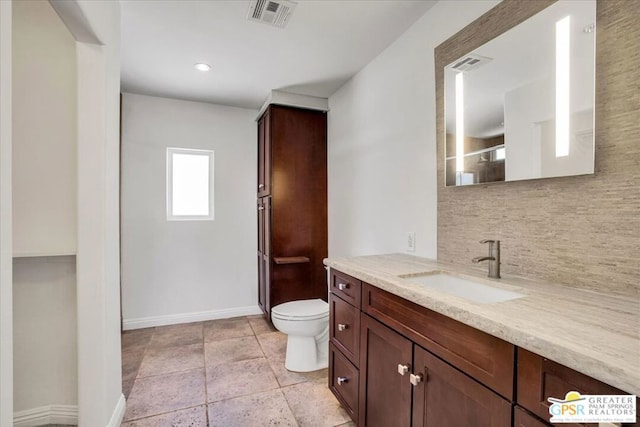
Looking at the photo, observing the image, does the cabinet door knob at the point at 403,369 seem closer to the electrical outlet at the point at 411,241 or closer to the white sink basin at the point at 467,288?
the white sink basin at the point at 467,288

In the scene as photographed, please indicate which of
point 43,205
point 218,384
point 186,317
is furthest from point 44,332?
point 186,317

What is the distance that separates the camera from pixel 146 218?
321 cm

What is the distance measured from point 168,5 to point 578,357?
7.87 ft

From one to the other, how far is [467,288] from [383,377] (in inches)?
22.1

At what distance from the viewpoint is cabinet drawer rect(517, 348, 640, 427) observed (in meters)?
0.64

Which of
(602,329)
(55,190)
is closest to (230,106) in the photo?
(55,190)

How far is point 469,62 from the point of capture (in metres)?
1.57

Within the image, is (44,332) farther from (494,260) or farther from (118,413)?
(494,260)

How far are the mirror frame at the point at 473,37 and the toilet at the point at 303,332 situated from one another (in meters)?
1.31

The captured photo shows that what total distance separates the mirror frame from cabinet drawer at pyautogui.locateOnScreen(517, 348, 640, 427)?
0.94 meters

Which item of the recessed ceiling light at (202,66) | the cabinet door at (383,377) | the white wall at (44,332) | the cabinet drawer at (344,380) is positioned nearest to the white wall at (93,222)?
the white wall at (44,332)

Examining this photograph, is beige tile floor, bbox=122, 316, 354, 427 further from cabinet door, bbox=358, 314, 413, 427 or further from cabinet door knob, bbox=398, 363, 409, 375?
cabinet door knob, bbox=398, 363, 409, 375

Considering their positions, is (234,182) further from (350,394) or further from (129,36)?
(350,394)

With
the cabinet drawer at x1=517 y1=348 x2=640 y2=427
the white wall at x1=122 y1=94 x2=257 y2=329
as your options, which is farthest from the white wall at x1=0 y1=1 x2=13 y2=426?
the white wall at x1=122 y1=94 x2=257 y2=329
